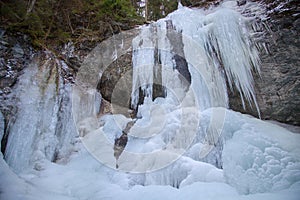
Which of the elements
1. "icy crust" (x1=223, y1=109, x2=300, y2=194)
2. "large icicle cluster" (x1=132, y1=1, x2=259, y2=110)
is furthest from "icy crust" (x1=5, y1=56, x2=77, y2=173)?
"icy crust" (x1=223, y1=109, x2=300, y2=194)

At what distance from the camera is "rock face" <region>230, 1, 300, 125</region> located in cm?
473

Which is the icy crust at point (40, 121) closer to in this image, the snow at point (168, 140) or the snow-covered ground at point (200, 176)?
the snow at point (168, 140)

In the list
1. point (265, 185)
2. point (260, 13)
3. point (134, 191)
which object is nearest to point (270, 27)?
point (260, 13)

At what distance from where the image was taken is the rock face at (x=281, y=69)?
473 cm

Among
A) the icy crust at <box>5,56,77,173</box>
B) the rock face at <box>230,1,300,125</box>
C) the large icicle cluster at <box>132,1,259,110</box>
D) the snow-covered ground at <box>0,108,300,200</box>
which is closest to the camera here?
the snow-covered ground at <box>0,108,300,200</box>

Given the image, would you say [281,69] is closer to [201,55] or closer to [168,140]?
[201,55]

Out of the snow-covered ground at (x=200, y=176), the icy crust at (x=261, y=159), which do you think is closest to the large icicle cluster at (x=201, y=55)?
the snow-covered ground at (x=200, y=176)

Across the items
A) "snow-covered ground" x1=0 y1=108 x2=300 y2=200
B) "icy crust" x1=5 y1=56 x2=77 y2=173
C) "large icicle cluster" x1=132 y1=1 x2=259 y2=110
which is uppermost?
"large icicle cluster" x1=132 y1=1 x2=259 y2=110

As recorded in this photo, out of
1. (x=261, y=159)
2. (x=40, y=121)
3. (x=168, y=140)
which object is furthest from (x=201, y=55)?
(x=40, y=121)

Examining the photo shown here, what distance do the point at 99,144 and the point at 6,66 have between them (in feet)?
8.15

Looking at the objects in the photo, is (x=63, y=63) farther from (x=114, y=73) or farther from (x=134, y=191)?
(x=134, y=191)

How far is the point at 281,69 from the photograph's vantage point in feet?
15.9

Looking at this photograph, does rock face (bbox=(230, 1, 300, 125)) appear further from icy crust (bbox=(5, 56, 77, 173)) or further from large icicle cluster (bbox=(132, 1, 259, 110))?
icy crust (bbox=(5, 56, 77, 173))

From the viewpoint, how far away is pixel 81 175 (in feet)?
14.2
